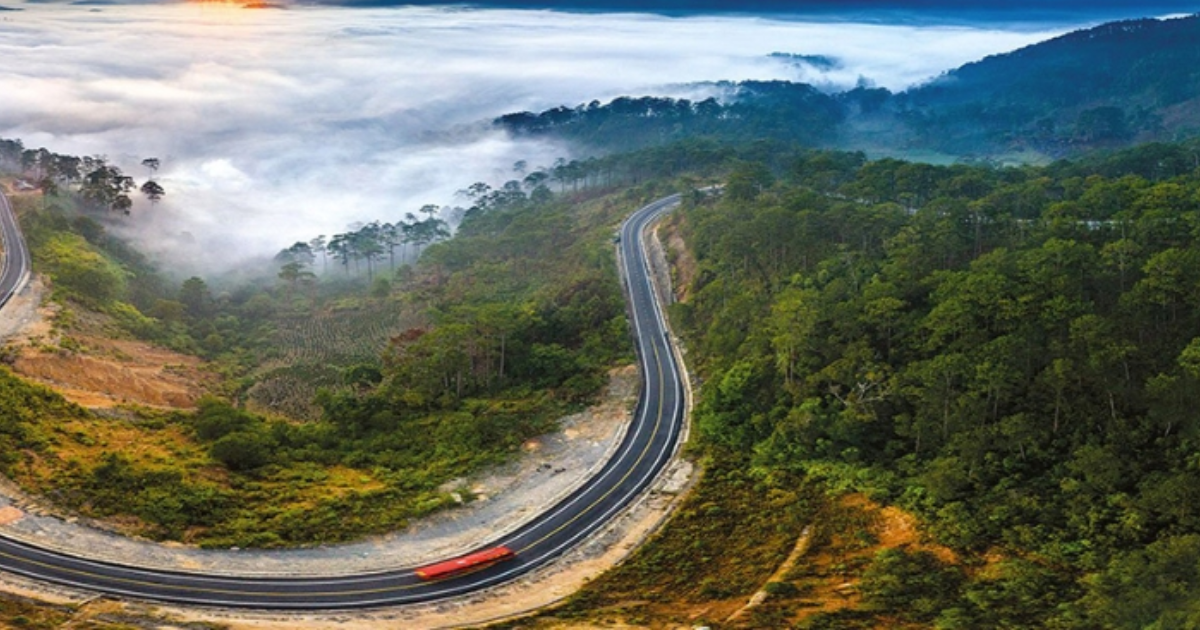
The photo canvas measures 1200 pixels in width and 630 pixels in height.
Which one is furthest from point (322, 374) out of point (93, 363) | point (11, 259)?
point (11, 259)

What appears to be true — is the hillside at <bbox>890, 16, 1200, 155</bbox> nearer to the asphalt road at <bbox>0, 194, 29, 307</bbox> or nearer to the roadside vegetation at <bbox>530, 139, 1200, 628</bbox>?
the roadside vegetation at <bbox>530, 139, 1200, 628</bbox>

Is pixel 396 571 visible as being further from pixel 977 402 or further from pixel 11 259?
pixel 11 259

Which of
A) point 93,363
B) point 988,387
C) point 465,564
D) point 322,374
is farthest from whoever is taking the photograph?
point 322,374

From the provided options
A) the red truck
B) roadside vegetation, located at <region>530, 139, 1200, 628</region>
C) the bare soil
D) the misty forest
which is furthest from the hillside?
the red truck

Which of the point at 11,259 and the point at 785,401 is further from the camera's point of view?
the point at 11,259

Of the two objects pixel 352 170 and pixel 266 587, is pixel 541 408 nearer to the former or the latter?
pixel 266 587

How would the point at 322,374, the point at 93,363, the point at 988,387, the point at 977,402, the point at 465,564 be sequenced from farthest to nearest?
the point at 322,374 < the point at 93,363 < the point at 988,387 < the point at 977,402 < the point at 465,564
